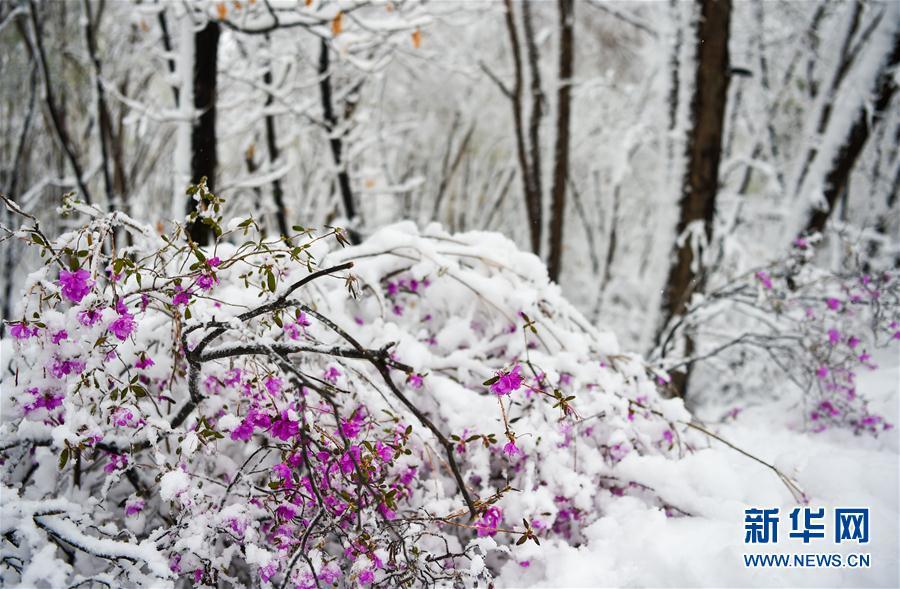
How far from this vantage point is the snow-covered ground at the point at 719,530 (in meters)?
1.36

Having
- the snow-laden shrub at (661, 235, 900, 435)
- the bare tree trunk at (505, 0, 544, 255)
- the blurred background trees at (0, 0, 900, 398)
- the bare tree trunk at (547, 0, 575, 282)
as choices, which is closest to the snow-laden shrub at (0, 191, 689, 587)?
the snow-laden shrub at (661, 235, 900, 435)

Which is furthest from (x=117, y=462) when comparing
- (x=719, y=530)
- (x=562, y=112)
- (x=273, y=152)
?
(x=562, y=112)

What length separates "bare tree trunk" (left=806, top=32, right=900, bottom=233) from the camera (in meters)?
4.09

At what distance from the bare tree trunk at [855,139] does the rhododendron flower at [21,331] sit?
476 centimetres

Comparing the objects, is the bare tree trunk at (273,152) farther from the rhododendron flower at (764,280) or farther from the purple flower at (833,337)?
the purple flower at (833,337)

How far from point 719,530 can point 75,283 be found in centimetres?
180

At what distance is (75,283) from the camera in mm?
1071

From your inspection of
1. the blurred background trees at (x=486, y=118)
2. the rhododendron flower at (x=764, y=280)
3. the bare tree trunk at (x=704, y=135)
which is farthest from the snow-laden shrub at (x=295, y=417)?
the bare tree trunk at (x=704, y=135)

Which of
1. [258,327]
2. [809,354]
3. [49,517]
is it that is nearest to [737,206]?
[809,354]

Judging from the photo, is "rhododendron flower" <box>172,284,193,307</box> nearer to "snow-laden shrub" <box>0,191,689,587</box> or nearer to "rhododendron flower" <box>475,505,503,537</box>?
"snow-laden shrub" <box>0,191,689,587</box>

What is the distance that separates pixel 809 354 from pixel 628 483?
1.56 meters

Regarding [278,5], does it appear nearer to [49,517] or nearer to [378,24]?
[378,24]

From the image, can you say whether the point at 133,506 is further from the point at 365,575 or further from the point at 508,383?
the point at 508,383

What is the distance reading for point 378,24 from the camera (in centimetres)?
295
